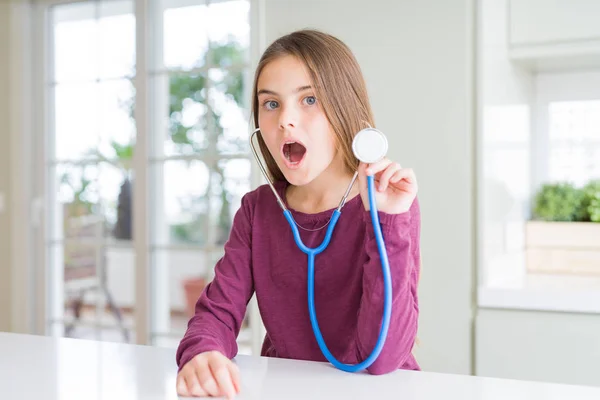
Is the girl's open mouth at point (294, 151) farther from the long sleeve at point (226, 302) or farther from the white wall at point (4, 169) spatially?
the white wall at point (4, 169)

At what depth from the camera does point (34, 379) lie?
2.60ft

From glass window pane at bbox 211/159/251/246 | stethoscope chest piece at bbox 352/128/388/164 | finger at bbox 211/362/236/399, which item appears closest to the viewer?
finger at bbox 211/362/236/399

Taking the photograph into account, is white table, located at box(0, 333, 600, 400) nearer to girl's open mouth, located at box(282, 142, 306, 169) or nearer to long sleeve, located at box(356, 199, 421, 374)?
long sleeve, located at box(356, 199, 421, 374)

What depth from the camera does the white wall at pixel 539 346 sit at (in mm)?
1713

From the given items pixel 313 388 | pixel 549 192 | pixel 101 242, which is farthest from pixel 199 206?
pixel 313 388

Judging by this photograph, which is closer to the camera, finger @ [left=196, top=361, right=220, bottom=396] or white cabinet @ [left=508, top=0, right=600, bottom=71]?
finger @ [left=196, top=361, right=220, bottom=396]

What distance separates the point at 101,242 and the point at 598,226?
234 centimetres

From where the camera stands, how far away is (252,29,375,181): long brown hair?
0.98 metres

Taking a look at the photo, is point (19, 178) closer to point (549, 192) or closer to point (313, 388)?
point (549, 192)

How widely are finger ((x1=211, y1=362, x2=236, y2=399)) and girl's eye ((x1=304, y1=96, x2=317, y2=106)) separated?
42 cm

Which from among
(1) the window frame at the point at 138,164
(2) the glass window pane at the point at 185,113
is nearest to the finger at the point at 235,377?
(1) the window frame at the point at 138,164

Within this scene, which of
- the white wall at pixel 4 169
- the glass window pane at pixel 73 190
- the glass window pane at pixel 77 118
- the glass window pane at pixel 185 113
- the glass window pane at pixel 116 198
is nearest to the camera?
the white wall at pixel 4 169

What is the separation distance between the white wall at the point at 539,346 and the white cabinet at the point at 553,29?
2.57 ft

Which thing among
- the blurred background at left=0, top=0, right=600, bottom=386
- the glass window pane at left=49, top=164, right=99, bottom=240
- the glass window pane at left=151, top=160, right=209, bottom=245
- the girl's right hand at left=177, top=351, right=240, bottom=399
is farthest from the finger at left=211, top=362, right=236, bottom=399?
the glass window pane at left=49, top=164, right=99, bottom=240
